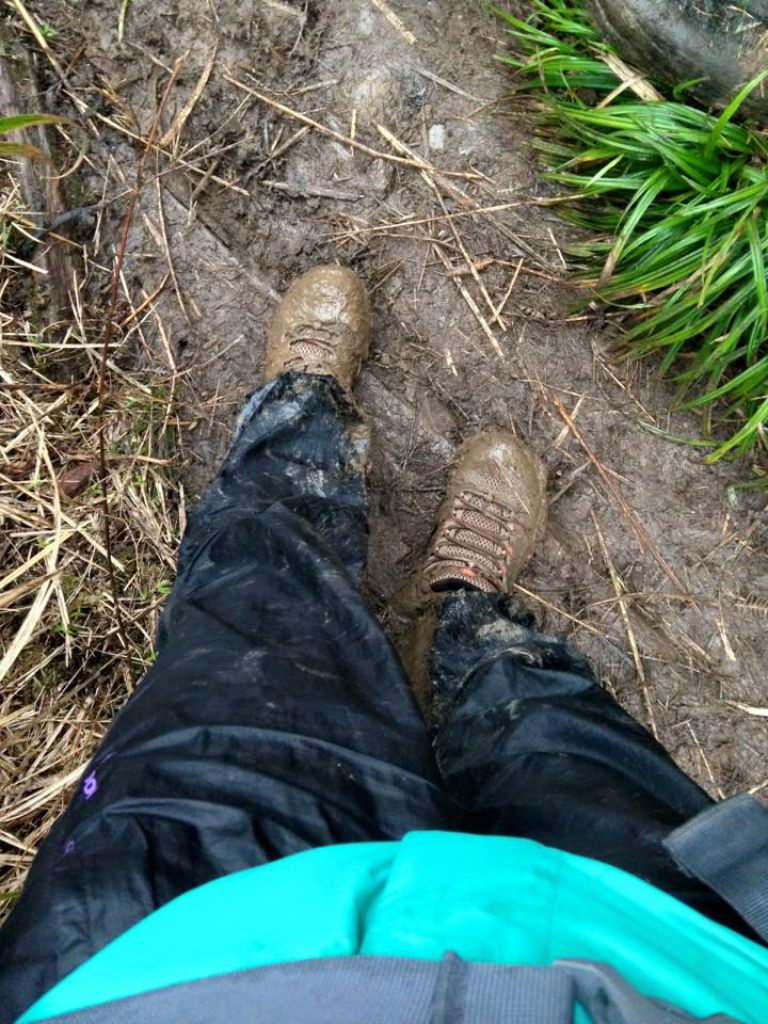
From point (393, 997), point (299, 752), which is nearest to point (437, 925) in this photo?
point (393, 997)

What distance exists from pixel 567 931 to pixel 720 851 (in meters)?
0.24

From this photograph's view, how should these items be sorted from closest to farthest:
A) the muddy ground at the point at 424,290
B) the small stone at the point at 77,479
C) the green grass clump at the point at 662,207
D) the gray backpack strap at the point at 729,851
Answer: the gray backpack strap at the point at 729,851 < the green grass clump at the point at 662,207 < the small stone at the point at 77,479 < the muddy ground at the point at 424,290

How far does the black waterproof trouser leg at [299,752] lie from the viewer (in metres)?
1.03

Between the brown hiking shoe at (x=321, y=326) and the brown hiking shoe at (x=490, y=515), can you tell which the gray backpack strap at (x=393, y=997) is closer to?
the brown hiking shoe at (x=490, y=515)

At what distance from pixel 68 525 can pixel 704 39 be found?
1792 millimetres

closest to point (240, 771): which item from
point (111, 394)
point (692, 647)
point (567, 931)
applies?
point (567, 931)

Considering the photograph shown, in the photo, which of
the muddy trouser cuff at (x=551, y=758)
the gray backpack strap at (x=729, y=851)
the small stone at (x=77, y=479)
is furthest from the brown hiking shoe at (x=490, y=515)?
the gray backpack strap at (x=729, y=851)

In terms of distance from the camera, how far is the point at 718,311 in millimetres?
1902

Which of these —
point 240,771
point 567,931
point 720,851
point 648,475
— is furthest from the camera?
point 648,475

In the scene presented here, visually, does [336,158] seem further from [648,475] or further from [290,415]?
[648,475]

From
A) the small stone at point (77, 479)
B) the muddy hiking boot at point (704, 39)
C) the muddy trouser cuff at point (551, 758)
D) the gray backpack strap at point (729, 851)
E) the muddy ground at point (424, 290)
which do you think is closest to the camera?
the gray backpack strap at point (729, 851)

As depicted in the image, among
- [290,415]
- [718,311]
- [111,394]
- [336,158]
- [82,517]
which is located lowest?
[82,517]

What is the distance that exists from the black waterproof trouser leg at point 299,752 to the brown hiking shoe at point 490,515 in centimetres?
24

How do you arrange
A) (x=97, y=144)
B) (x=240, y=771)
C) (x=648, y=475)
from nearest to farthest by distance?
(x=240, y=771) < (x=97, y=144) < (x=648, y=475)
